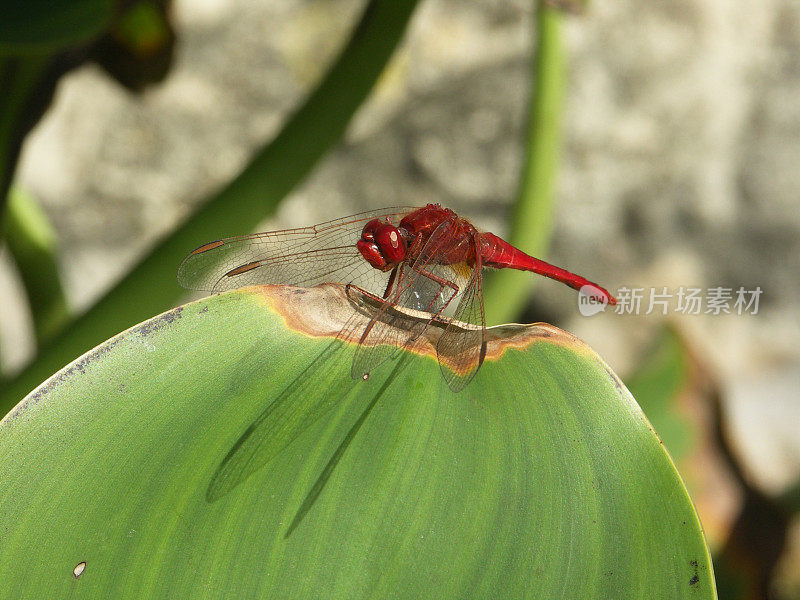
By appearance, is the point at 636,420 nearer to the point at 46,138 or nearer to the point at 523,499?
the point at 523,499

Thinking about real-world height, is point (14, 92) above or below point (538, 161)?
below

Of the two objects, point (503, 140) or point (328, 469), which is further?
point (503, 140)

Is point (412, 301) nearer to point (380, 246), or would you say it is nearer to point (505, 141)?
point (380, 246)

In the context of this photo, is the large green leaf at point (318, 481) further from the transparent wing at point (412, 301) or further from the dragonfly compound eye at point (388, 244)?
the dragonfly compound eye at point (388, 244)

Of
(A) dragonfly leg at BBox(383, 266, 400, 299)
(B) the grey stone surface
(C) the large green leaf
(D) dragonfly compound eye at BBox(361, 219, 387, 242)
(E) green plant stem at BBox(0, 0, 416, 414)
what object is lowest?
(C) the large green leaf

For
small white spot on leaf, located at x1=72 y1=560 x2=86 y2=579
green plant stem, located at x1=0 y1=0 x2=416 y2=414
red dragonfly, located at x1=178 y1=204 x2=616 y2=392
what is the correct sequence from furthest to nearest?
green plant stem, located at x1=0 y1=0 x2=416 y2=414 → red dragonfly, located at x1=178 y1=204 x2=616 y2=392 → small white spot on leaf, located at x1=72 y1=560 x2=86 y2=579

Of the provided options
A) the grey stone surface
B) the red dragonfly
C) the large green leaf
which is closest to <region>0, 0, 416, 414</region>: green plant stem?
the red dragonfly

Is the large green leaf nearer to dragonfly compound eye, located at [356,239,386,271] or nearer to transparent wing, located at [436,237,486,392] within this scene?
transparent wing, located at [436,237,486,392]

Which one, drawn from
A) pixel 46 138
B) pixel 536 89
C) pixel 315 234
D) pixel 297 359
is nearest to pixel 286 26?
pixel 46 138

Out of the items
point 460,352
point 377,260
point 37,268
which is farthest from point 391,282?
point 37,268
